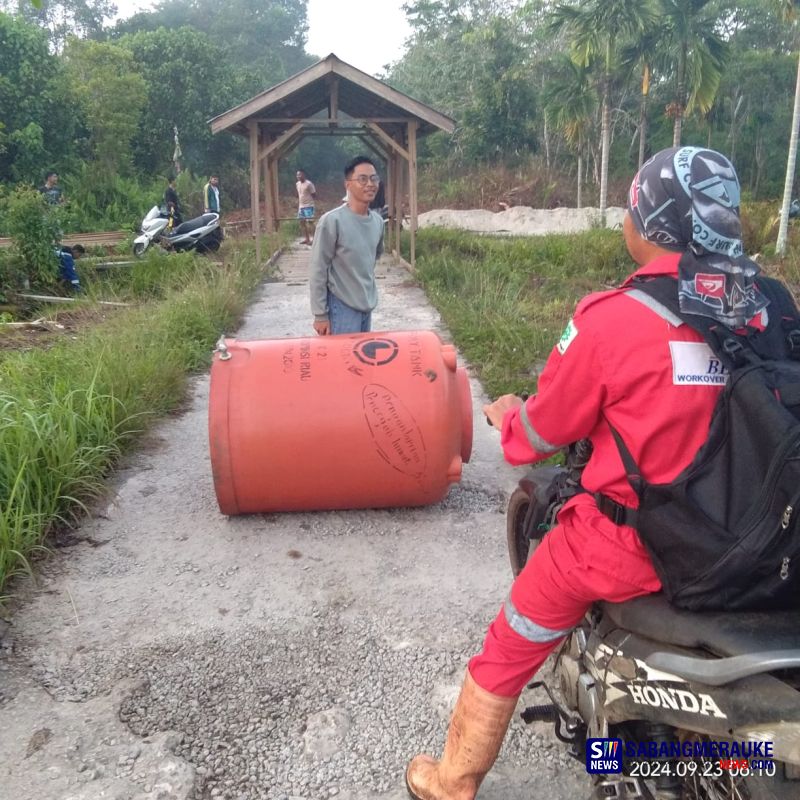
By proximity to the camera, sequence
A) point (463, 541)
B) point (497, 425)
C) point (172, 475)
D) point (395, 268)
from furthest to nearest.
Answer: point (395, 268), point (172, 475), point (463, 541), point (497, 425)

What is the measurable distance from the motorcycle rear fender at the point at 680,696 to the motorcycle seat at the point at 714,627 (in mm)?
34

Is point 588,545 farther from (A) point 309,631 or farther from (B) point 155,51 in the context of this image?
(B) point 155,51

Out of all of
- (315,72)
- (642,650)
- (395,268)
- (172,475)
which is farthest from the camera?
(395,268)

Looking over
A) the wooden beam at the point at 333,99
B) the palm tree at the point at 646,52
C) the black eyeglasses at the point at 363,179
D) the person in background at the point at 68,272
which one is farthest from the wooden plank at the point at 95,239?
the palm tree at the point at 646,52

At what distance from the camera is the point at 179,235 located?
572 inches

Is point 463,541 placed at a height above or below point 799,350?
below

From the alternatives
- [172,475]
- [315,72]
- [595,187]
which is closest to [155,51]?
[595,187]

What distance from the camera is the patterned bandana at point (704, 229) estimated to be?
63.2 inches

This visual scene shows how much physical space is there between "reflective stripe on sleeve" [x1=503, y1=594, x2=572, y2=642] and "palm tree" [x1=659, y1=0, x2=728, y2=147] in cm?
2322

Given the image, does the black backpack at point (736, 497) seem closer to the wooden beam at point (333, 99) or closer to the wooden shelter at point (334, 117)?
the wooden shelter at point (334, 117)

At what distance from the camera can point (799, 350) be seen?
1.71 meters

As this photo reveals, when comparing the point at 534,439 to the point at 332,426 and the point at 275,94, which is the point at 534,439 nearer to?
the point at 332,426

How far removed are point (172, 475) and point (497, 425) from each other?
2.87m

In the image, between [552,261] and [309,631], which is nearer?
[309,631]
